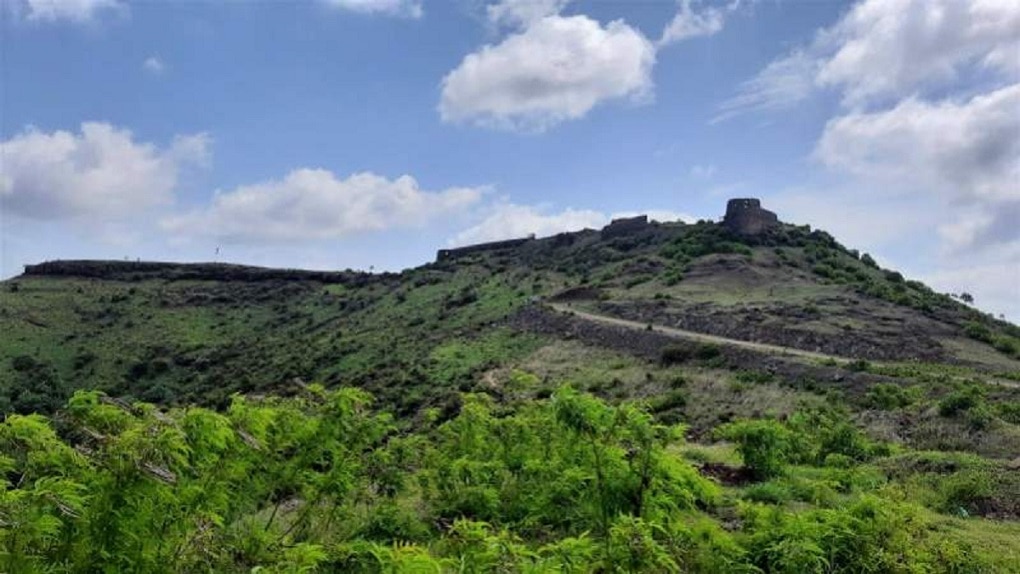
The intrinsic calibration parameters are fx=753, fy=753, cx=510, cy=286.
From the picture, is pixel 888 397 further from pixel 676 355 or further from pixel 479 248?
pixel 479 248

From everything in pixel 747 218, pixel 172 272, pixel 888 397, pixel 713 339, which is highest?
pixel 747 218

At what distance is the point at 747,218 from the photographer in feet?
259

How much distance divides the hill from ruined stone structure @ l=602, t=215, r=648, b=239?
33 centimetres

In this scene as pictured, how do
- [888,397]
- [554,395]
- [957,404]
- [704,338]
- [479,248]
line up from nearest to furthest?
[554,395], [957,404], [888,397], [704,338], [479,248]

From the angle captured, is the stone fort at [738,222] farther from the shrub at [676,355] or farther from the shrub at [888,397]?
the shrub at [888,397]

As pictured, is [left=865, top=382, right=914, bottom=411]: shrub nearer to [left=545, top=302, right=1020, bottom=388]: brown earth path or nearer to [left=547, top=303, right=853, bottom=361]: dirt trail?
[left=545, top=302, right=1020, bottom=388]: brown earth path

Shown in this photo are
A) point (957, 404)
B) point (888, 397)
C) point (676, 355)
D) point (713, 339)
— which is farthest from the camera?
point (713, 339)

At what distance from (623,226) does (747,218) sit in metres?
19.0

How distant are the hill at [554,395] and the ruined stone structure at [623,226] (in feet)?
1.09

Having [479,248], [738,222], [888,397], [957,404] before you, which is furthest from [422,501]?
[479,248]

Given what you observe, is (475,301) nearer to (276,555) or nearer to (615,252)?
(615,252)

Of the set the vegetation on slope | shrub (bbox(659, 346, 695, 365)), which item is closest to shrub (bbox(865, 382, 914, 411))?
shrub (bbox(659, 346, 695, 365))

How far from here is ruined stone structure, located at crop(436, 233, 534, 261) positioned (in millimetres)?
109375

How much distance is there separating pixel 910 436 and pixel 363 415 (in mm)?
19396
